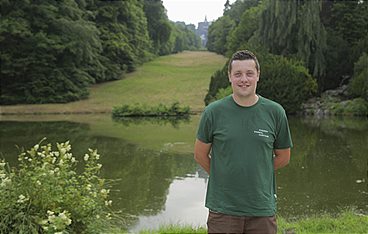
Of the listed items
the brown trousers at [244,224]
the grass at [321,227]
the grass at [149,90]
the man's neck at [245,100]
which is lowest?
the grass at [149,90]

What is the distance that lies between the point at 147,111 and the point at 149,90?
10.5 meters

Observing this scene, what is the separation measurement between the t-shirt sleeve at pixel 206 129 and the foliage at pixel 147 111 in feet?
83.3

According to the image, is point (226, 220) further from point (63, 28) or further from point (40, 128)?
point (63, 28)

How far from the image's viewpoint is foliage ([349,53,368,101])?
1045 inches

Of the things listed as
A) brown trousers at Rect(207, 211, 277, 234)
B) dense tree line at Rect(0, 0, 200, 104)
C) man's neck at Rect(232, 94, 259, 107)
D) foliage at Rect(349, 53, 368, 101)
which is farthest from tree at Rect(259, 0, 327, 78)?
brown trousers at Rect(207, 211, 277, 234)

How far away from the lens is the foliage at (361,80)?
26552 mm

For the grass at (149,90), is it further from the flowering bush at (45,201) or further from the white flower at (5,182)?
Result: the white flower at (5,182)

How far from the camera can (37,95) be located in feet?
110

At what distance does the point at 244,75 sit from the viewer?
9.27 ft

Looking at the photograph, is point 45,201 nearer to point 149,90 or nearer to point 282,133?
point 282,133

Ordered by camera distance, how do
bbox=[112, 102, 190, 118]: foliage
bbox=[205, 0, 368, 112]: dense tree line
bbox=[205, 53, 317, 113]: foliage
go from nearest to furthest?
bbox=[205, 53, 317, 113]: foliage, bbox=[205, 0, 368, 112]: dense tree line, bbox=[112, 102, 190, 118]: foliage

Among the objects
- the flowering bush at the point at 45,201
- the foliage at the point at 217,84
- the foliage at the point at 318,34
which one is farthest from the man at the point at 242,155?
the foliage at the point at 318,34

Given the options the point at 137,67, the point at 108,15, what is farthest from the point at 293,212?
the point at 137,67

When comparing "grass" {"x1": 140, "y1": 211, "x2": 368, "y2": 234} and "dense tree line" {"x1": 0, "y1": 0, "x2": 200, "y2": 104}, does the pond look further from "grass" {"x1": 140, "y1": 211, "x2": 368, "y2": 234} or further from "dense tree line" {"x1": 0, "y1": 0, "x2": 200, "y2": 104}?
"dense tree line" {"x1": 0, "y1": 0, "x2": 200, "y2": 104}
